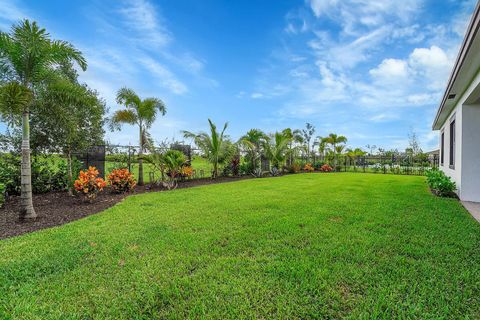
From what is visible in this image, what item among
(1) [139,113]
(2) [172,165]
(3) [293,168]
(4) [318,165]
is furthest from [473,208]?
(4) [318,165]

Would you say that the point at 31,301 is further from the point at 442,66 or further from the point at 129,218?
the point at 442,66

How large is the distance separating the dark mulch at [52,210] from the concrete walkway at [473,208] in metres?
8.40

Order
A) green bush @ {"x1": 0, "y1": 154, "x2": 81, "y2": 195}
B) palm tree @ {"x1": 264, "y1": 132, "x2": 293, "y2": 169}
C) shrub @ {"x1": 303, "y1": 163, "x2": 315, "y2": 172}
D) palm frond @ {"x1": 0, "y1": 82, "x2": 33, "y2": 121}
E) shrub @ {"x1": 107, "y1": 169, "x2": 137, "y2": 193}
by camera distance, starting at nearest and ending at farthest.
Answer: palm frond @ {"x1": 0, "y1": 82, "x2": 33, "y2": 121}
green bush @ {"x1": 0, "y1": 154, "x2": 81, "y2": 195}
shrub @ {"x1": 107, "y1": 169, "x2": 137, "y2": 193}
palm tree @ {"x1": 264, "y1": 132, "x2": 293, "y2": 169}
shrub @ {"x1": 303, "y1": 163, "x2": 315, "y2": 172}

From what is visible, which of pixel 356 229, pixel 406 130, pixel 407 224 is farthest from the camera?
pixel 406 130

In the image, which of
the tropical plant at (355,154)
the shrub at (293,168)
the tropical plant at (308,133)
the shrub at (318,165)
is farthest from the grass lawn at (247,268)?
the tropical plant at (308,133)

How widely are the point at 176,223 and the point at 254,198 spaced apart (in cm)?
277

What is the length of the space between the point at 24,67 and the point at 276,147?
12.7 metres

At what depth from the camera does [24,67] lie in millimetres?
4621

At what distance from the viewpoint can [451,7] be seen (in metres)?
6.49

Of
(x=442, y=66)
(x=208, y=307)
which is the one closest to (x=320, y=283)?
(x=208, y=307)

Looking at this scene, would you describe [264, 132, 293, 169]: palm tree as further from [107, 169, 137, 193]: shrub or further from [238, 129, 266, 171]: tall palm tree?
[107, 169, 137, 193]: shrub

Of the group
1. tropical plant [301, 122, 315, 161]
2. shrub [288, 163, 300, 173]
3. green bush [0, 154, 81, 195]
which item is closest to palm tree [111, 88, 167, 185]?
green bush [0, 154, 81, 195]

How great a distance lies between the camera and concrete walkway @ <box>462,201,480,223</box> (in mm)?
4798

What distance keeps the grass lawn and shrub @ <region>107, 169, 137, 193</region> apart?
321cm
